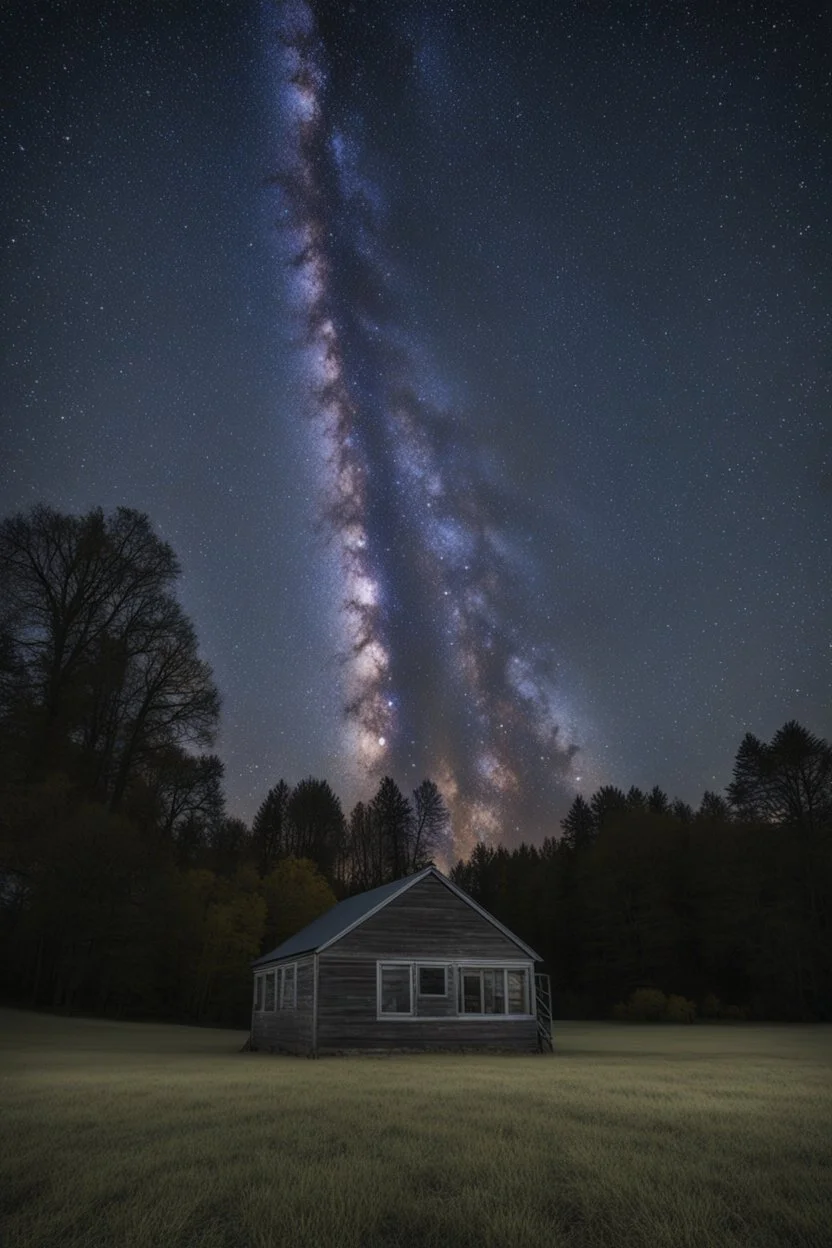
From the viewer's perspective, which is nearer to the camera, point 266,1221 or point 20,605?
point 266,1221

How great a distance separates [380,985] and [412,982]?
1.20m

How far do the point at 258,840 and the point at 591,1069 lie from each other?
6119cm

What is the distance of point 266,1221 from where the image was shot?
6.04m

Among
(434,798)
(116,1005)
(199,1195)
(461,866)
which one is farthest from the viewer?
(461,866)

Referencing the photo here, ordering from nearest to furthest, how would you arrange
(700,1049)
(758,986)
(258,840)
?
(700,1049), (758,986), (258,840)

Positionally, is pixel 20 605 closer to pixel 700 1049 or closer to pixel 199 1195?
pixel 700 1049

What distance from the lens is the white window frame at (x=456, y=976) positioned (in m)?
29.9

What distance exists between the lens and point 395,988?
1189 inches

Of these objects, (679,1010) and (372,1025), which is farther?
(679,1010)

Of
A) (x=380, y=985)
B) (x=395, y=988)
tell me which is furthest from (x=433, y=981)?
(x=380, y=985)

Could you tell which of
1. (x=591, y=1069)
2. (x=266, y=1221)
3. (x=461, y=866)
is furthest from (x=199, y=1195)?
(x=461, y=866)

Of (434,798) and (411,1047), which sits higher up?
(434,798)

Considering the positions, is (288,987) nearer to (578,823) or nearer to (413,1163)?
(413,1163)

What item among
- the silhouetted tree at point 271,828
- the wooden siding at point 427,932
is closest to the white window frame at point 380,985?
the wooden siding at point 427,932
